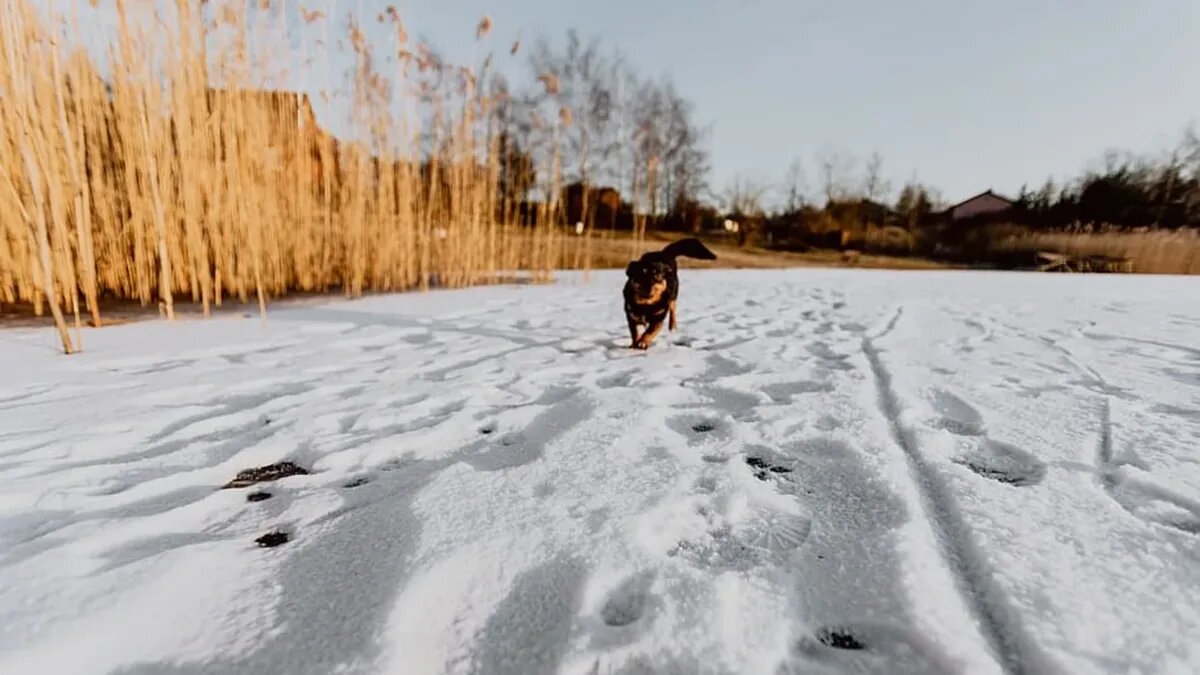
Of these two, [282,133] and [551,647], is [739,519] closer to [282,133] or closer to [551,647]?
[551,647]

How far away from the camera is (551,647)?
0.82m

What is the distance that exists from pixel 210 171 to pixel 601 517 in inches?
161

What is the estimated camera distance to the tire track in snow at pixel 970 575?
78 centimetres

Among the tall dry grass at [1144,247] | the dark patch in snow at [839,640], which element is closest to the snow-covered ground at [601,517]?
the dark patch in snow at [839,640]

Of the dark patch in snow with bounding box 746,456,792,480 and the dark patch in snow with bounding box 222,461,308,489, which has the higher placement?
the dark patch in snow with bounding box 746,456,792,480

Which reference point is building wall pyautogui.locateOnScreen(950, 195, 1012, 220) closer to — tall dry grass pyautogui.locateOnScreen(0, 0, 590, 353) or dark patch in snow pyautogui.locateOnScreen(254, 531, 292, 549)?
tall dry grass pyautogui.locateOnScreen(0, 0, 590, 353)

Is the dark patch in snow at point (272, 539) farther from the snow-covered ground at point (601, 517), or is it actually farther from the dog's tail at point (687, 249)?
the dog's tail at point (687, 249)

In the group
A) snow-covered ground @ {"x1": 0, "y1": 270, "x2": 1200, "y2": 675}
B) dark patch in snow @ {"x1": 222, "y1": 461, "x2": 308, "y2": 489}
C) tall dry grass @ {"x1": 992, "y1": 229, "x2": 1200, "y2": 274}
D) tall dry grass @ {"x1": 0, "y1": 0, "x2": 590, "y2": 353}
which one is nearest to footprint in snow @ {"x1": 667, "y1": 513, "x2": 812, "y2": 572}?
snow-covered ground @ {"x1": 0, "y1": 270, "x2": 1200, "y2": 675}

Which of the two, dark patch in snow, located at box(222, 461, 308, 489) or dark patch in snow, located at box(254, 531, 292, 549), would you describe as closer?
dark patch in snow, located at box(254, 531, 292, 549)

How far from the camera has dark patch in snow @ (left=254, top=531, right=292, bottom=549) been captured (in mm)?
1106

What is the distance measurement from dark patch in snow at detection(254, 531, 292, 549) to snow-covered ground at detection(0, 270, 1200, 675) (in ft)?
0.11

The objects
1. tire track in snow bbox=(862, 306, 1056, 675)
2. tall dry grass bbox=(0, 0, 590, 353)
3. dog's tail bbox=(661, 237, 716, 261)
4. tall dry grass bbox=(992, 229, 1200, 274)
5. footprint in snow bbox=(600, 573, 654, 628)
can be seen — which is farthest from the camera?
tall dry grass bbox=(992, 229, 1200, 274)

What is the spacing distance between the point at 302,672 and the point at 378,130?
17.0 ft

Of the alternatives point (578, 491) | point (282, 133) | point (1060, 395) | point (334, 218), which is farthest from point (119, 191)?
point (1060, 395)
